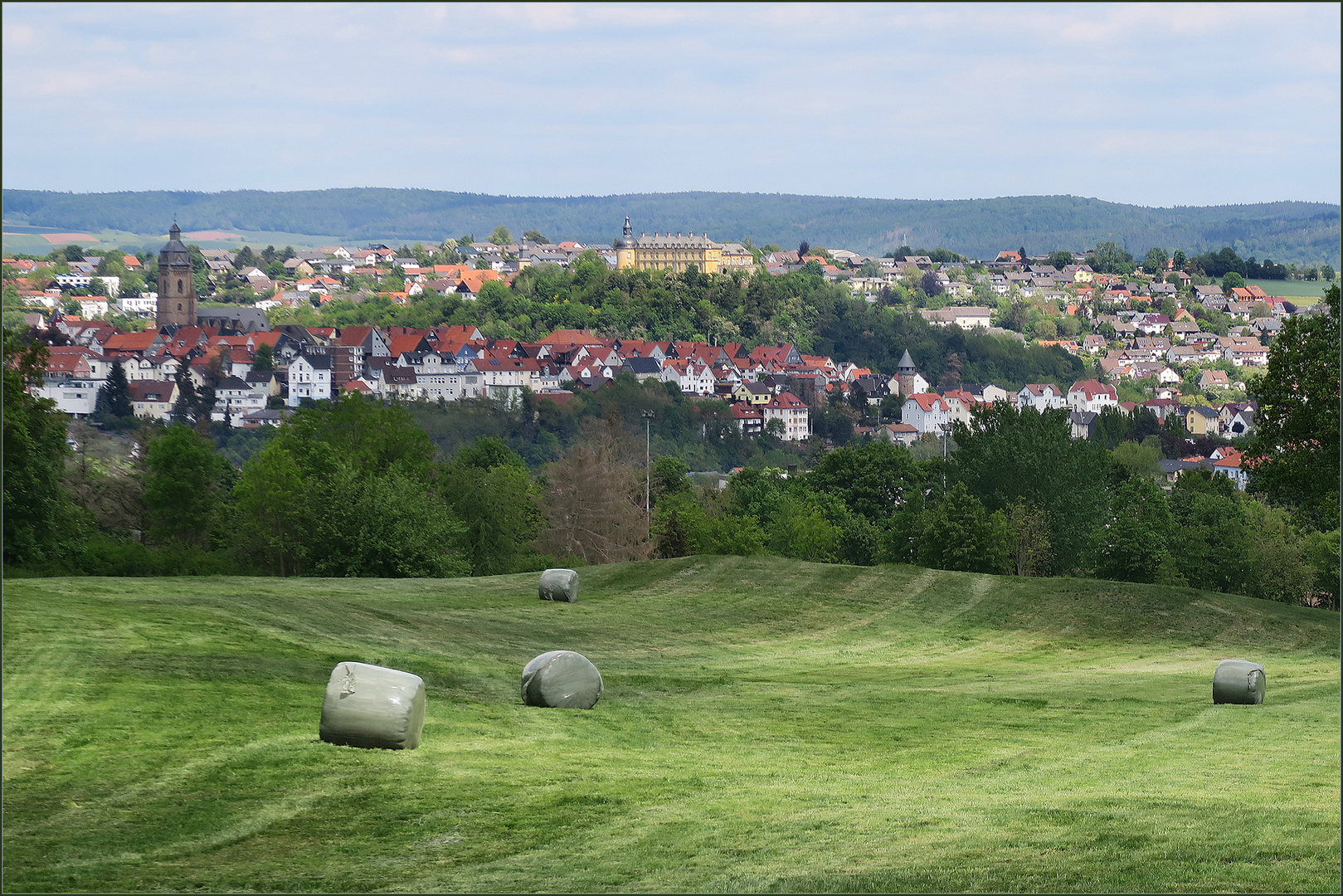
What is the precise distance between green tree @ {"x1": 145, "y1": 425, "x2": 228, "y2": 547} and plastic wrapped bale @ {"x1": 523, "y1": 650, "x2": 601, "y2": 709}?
127ft

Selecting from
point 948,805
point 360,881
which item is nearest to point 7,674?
point 360,881

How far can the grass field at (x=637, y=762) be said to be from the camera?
36.2 ft

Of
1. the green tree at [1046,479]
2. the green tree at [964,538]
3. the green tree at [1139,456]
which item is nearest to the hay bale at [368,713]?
the green tree at [964,538]

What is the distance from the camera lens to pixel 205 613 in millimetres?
22828

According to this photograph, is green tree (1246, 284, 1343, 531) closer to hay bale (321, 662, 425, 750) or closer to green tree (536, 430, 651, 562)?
hay bale (321, 662, 425, 750)

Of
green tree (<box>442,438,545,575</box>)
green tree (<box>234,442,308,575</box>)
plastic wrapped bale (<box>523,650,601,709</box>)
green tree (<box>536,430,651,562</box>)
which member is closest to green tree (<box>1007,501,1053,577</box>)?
green tree (<box>536,430,651,562</box>)

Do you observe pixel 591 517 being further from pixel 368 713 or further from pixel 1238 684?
pixel 368 713

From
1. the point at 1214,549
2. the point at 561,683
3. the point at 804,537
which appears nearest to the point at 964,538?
the point at 1214,549

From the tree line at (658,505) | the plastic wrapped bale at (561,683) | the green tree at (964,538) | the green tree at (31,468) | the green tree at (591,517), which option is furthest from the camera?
the green tree at (591,517)

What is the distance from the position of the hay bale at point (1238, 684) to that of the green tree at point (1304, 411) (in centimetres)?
666

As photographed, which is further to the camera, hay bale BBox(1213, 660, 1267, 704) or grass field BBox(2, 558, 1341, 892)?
hay bale BBox(1213, 660, 1267, 704)

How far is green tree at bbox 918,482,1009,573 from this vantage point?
52.6 meters

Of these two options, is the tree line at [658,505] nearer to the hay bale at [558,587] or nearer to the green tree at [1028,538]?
the green tree at [1028,538]

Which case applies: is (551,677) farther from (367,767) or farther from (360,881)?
(360,881)
